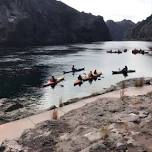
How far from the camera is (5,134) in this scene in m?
19.1

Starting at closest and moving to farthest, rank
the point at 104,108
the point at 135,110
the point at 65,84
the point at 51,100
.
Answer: the point at 135,110 → the point at 104,108 → the point at 51,100 → the point at 65,84

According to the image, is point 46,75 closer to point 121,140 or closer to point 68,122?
point 68,122

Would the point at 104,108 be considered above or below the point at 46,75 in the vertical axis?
above

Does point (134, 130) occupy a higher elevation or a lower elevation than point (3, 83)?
higher

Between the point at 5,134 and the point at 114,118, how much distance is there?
6.14 metres

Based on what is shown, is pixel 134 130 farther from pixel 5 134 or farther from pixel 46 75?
pixel 46 75

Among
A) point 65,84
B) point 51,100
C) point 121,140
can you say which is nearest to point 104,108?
point 121,140

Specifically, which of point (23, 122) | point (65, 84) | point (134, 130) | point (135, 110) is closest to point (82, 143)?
point (134, 130)

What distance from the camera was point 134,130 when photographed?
15.5m

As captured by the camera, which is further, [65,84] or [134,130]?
[65,84]

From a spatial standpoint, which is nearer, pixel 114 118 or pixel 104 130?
pixel 104 130

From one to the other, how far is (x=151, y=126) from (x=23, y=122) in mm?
8500

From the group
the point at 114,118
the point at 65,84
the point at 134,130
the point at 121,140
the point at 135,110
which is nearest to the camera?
the point at 121,140

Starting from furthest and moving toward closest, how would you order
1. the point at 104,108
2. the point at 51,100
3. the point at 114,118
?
the point at 51,100, the point at 104,108, the point at 114,118
